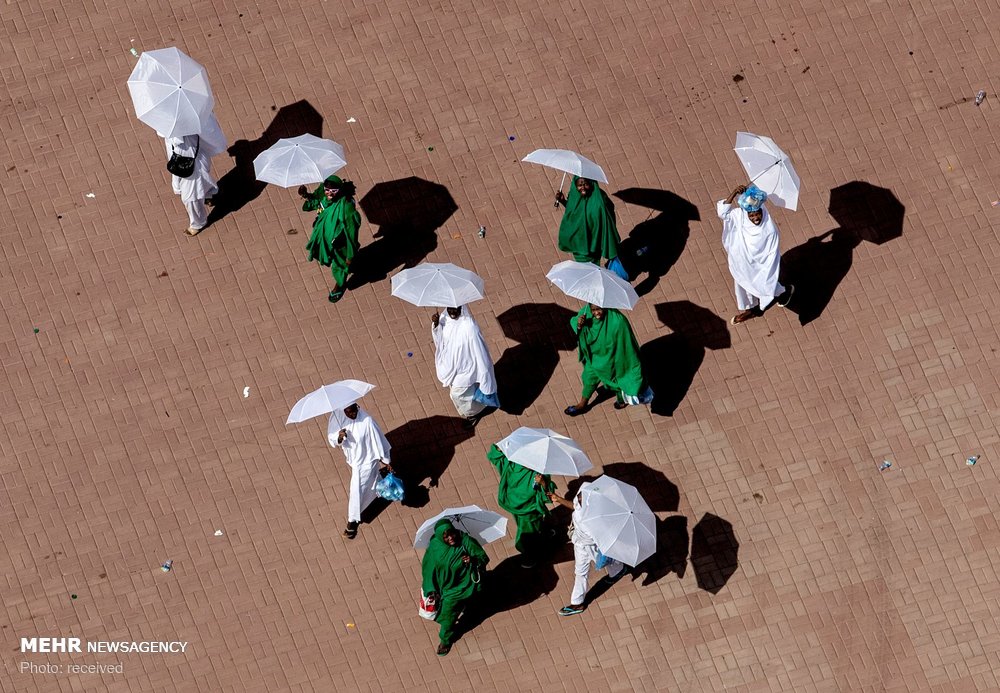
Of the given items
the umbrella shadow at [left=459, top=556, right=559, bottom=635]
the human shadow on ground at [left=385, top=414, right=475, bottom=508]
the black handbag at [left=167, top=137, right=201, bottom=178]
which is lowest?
the umbrella shadow at [left=459, top=556, right=559, bottom=635]

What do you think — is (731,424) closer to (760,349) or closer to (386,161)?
(760,349)

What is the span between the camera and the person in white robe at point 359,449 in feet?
36.4

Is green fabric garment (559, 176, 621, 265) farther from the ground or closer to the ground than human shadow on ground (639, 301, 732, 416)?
farther from the ground

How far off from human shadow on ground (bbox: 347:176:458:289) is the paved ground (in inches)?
1.4

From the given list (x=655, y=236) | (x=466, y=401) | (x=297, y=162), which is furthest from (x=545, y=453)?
(x=297, y=162)

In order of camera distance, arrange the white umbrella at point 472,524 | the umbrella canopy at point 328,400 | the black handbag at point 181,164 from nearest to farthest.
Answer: the umbrella canopy at point 328,400 < the white umbrella at point 472,524 < the black handbag at point 181,164

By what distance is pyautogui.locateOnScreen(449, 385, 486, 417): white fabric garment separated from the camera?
11695 mm

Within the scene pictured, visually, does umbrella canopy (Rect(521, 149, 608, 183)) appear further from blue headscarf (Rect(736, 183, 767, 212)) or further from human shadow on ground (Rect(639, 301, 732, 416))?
human shadow on ground (Rect(639, 301, 732, 416))

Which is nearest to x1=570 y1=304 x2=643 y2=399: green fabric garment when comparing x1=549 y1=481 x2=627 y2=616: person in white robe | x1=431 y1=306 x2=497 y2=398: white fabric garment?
x1=431 y1=306 x2=497 y2=398: white fabric garment

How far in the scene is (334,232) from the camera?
11828mm

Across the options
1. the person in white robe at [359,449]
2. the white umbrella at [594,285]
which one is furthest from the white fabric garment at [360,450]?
the white umbrella at [594,285]

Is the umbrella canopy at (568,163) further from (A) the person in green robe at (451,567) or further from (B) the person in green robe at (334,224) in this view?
(A) the person in green robe at (451,567)

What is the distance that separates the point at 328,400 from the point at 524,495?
202 cm

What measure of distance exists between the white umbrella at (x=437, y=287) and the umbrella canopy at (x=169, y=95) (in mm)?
2670
